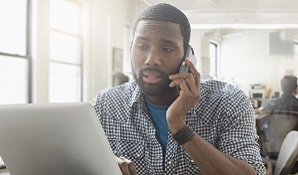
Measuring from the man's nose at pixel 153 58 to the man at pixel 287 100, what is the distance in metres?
2.70

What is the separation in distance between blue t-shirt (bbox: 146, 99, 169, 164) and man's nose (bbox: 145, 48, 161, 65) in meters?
0.18

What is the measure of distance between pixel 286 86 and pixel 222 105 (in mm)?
3098

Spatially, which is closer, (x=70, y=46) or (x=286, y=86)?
(x=286, y=86)

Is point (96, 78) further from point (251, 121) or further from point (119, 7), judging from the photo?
point (251, 121)

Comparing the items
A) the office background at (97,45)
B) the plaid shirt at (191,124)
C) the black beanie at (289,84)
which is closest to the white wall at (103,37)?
the office background at (97,45)

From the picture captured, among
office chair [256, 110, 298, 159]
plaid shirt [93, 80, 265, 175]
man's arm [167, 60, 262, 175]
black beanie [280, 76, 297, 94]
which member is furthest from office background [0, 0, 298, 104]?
man's arm [167, 60, 262, 175]

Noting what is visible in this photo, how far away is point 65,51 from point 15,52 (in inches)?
43.0

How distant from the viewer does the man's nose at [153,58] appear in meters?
1.28

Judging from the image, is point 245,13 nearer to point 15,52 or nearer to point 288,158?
point 15,52

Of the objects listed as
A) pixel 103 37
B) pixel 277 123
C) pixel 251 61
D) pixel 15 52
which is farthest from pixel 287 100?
pixel 103 37

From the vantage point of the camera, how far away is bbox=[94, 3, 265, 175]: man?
123 cm

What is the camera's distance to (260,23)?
6.83m

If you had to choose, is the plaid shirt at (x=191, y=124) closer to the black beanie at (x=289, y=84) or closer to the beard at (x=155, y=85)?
the beard at (x=155, y=85)

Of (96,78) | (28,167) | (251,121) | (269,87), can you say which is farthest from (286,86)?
(28,167)
